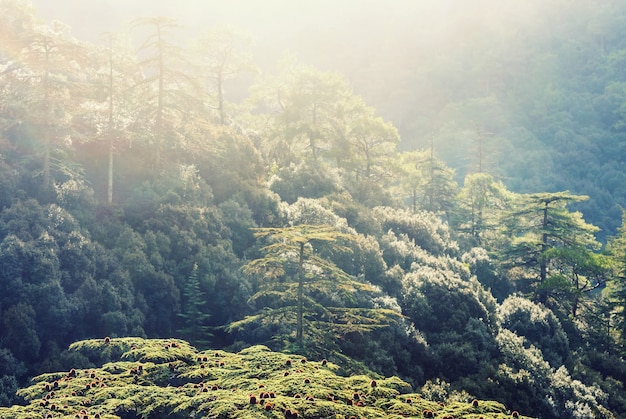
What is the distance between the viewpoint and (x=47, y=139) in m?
24.0

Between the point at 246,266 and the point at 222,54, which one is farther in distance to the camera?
the point at 222,54

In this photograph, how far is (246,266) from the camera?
18.5 metres

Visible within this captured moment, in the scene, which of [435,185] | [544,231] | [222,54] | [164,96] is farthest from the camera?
[435,185]

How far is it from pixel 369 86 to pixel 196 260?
103 m

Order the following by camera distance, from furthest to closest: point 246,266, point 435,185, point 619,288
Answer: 1. point 435,185
2. point 619,288
3. point 246,266

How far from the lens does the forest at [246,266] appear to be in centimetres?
1152

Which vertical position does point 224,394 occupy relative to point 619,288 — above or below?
above

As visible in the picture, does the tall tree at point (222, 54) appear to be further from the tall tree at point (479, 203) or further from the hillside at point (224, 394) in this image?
the hillside at point (224, 394)

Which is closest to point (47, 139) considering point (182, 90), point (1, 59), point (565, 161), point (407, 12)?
point (182, 90)

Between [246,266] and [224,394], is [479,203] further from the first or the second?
[224,394]

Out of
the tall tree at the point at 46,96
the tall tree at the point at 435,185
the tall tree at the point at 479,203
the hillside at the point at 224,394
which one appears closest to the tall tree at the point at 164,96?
the tall tree at the point at 46,96

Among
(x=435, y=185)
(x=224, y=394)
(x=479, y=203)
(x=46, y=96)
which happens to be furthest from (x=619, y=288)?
(x=46, y=96)

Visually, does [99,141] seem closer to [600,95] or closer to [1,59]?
[1,59]

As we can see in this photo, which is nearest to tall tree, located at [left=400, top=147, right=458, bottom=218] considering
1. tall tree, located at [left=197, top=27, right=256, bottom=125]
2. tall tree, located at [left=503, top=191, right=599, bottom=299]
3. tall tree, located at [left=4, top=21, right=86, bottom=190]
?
tall tree, located at [left=503, top=191, right=599, bottom=299]
